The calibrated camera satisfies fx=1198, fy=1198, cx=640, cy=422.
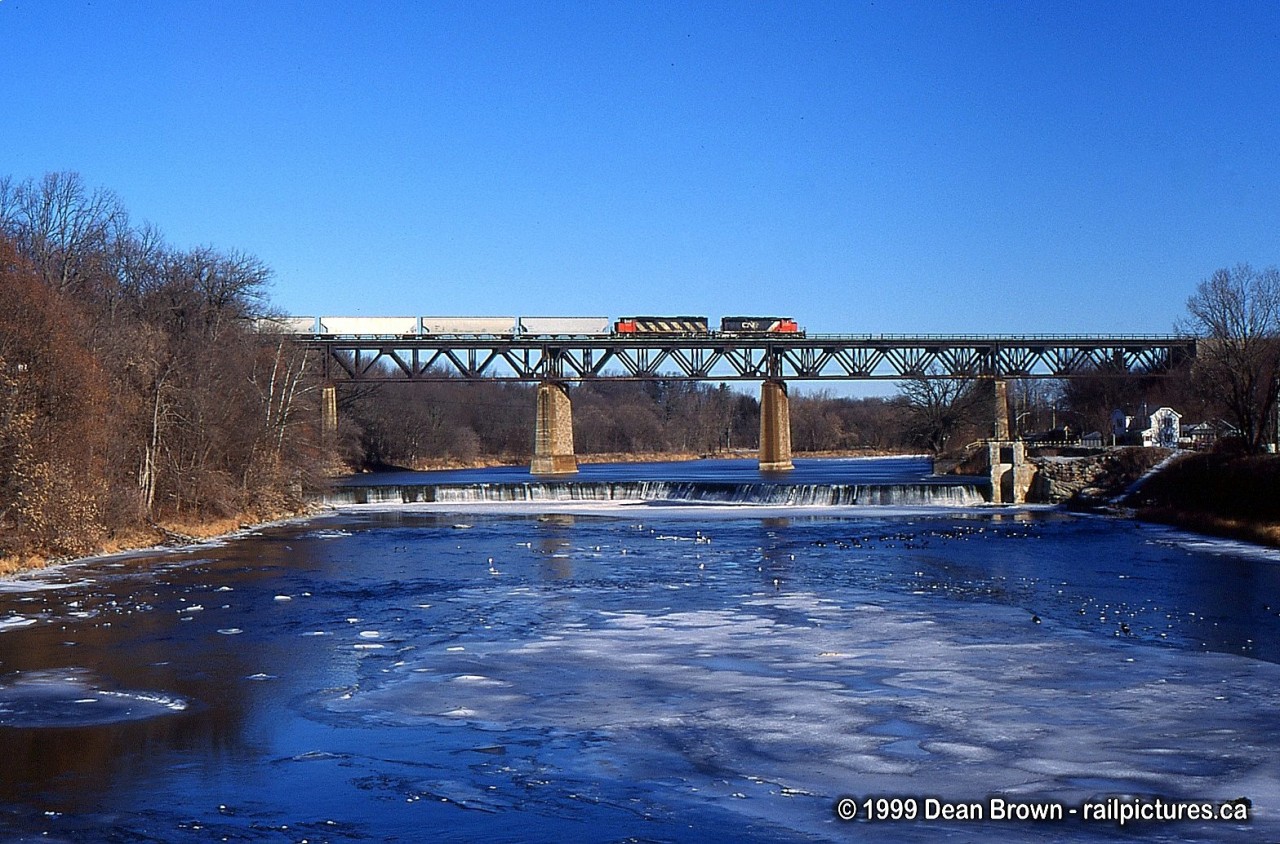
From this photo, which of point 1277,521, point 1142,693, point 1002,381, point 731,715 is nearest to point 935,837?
point 731,715

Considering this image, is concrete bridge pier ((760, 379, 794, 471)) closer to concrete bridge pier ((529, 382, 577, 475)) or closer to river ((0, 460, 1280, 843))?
concrete bridge pier ((529, 382, 577, 475))

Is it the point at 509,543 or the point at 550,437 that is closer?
the point at 509,543

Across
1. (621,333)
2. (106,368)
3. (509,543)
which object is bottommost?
(509,543)

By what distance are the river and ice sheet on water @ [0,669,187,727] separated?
68 millimetres

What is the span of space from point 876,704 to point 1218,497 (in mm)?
37952

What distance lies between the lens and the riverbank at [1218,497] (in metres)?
41.2

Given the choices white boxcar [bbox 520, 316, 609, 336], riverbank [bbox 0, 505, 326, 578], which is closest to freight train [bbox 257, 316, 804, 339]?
white boxcar [bbox 520, 316, 609, 336]

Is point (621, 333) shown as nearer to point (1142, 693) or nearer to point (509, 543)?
point (509, 543)

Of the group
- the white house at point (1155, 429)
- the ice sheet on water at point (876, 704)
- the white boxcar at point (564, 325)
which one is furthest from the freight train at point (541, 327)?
the ice sheet on water at point (876, 704)

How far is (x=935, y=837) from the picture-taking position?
974 cm

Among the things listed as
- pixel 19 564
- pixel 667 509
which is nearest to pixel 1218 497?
pixel 667 509

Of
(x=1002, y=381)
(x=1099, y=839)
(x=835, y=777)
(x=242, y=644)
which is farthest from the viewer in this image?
(x=1002, y=381)

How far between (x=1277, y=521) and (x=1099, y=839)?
35.2m

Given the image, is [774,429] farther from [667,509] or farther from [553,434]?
[667,509]
